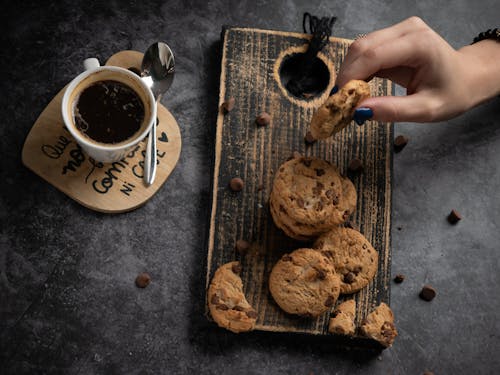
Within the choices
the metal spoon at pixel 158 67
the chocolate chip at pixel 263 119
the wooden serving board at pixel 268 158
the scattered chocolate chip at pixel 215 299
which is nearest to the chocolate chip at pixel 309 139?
the wooden serving board at pixel 268 158

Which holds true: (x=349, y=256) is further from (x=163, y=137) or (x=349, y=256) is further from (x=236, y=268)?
(x=163, y=137)

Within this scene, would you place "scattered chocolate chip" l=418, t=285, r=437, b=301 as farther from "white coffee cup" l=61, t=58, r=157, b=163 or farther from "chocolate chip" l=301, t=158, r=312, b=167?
"white coffee cup" l=61, t=58, r=157, b=163

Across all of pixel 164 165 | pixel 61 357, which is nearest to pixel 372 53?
pixel 164 165

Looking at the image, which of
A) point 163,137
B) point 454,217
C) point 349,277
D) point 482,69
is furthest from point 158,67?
point 454,217

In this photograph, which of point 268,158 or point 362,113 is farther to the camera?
point 268,158

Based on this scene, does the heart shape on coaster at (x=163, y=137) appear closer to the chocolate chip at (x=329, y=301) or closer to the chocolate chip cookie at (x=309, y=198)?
the chocolate chip cookie at (x=309, y=198)

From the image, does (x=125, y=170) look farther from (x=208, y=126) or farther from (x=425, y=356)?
(x=425, y=356)
